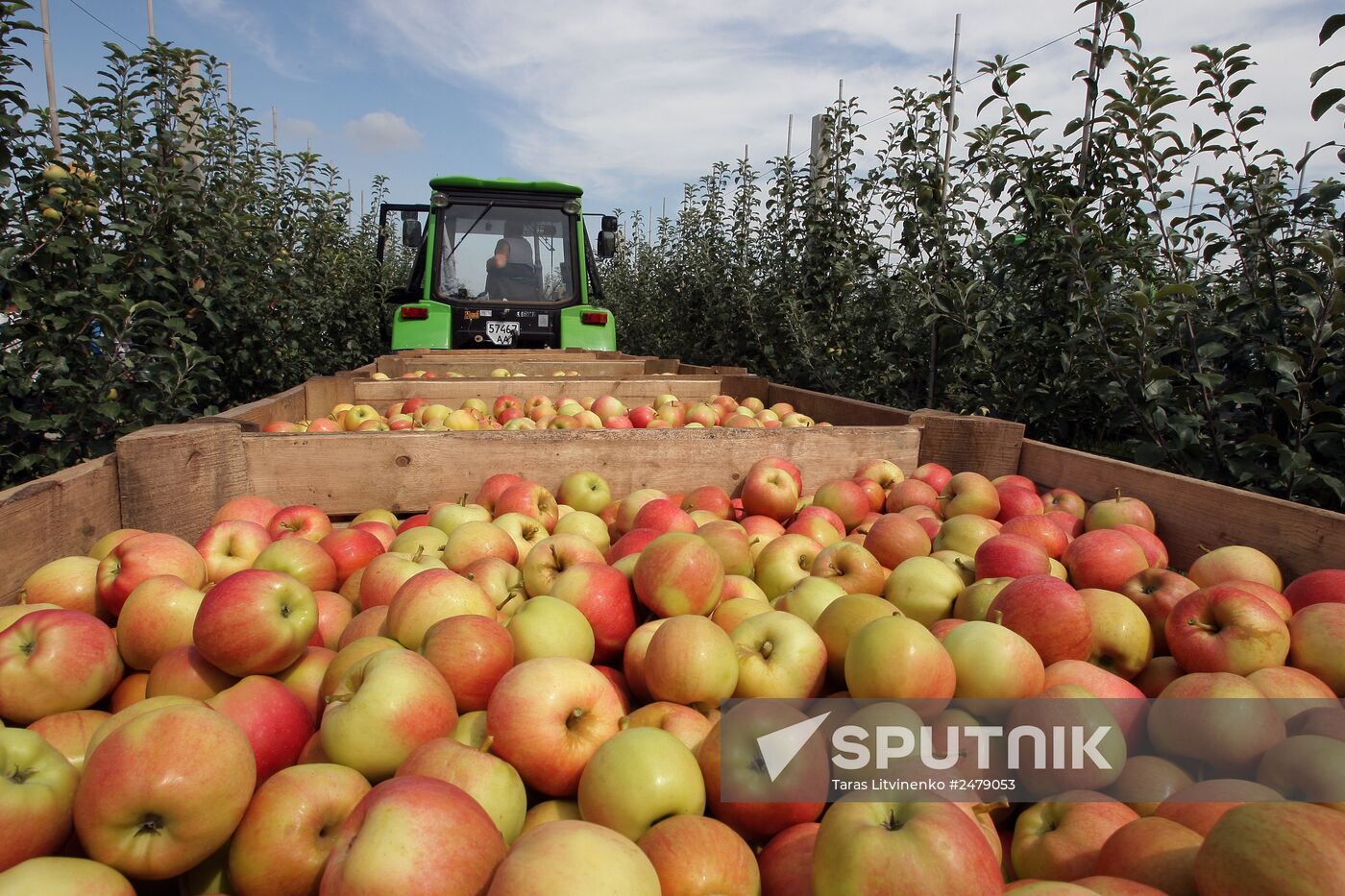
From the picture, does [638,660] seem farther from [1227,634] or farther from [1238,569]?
[1238,569]

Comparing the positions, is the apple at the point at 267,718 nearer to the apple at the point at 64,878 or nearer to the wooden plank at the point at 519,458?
the apple at the point at 64,878

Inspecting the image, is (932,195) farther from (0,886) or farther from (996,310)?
(0,886)

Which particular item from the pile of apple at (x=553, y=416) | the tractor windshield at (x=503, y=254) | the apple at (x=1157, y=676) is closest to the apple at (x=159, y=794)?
the apple at (x=1157, y=676)

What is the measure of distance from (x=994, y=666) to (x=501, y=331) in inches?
324

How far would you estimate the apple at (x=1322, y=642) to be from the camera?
5.33 ft

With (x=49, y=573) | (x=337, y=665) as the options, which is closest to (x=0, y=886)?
(x=337, y=665)

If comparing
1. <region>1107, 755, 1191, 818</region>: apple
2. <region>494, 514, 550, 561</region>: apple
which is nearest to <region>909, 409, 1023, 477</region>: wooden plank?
<region>494, 514, 550, 561</region>: apple

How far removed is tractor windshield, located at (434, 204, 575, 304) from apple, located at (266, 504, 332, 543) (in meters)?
6.80

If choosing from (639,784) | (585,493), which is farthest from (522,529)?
(639,784)

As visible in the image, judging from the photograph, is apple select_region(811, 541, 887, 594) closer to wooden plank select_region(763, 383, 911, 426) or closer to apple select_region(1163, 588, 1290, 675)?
apple select_region(1163, 588, 1290, 675)

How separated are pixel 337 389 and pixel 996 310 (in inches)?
170

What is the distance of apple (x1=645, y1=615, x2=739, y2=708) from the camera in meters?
1.54

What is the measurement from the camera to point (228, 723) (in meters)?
1.20

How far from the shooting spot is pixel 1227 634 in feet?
5.34
